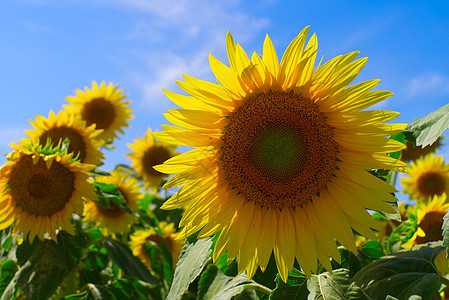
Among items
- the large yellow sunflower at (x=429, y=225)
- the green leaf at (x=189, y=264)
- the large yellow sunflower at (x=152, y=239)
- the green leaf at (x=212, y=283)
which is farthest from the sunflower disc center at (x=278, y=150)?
the large yellow sunflower at (x=152, y=239)

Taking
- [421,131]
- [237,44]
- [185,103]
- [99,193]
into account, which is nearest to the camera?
[237,44]

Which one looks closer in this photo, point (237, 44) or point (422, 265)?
point (237, 44)

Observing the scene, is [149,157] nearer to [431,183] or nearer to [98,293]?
[98,293]

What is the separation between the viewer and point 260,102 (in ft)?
6.65

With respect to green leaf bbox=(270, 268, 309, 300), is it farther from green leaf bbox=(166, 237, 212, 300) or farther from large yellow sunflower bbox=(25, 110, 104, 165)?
large yellow sunflower bbox=(25, 110, 104, 165)

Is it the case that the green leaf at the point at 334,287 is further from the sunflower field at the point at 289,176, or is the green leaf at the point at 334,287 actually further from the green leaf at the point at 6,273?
the green leaf at the point at 6,273

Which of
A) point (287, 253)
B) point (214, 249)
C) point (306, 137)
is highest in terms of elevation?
point (306, 137)

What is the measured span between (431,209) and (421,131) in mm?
1306

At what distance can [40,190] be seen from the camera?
343cm

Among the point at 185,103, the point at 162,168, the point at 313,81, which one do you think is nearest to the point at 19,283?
the point at 162,168

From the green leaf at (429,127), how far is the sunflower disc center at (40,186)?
98.5 inches

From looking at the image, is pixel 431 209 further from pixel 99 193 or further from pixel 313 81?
pixel 99 193

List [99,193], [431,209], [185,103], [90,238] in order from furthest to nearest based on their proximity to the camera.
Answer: [90,238] → [99,193] → [431,209] → [185,103]

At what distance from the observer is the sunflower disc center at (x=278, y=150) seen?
2029 millimetres
